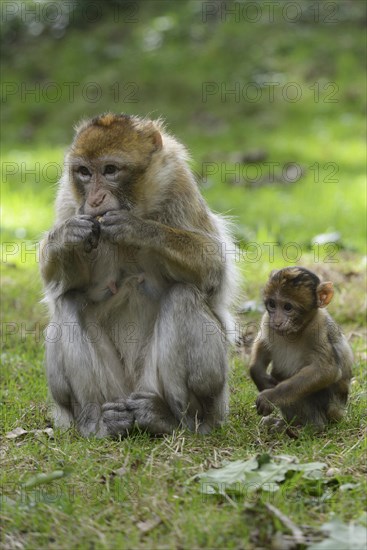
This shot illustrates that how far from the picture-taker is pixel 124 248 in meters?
6.60

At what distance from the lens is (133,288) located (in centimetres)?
657

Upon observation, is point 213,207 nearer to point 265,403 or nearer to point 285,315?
point 285,315

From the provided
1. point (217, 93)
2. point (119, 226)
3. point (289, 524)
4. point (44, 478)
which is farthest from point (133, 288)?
point (217, 93)

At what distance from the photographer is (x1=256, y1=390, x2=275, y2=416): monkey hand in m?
6.23

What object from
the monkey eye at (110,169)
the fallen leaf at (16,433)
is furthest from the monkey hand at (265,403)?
the monkey eye at (110,169)

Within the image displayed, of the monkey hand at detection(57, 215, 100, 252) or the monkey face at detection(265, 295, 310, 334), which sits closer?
the monkey hand at detection(57, 215, 100, 252)

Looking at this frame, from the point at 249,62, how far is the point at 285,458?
675 inches

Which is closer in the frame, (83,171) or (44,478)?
(44,478)

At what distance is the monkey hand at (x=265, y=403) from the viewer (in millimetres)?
6234

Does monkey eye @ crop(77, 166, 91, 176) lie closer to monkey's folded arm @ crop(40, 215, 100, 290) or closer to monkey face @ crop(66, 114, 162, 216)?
monkey face @ crop(66, 114, 162, 216)

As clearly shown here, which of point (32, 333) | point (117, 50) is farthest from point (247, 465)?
point (117, 50)

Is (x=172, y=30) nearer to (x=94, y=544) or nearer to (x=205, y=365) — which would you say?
(x=205, y=365)

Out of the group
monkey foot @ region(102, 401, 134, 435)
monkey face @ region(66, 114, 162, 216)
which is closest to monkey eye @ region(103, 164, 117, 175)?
monkey face @ region(66, 114, 162, 216)

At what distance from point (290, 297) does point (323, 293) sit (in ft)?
0.77
